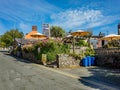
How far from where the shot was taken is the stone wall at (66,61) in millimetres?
22395

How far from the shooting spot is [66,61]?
74.2ft

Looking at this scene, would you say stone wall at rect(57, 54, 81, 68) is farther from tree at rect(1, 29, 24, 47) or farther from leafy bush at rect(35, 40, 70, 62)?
tree at rect(1, 29, 24, 47)

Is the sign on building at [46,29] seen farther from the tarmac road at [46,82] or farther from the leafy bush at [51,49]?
the tarmac road at [46,82]

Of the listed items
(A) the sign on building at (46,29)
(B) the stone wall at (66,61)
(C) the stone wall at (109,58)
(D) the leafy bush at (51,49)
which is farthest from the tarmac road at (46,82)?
(A) the sign on building at (46,29)

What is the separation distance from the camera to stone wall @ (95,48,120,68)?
2147 cm

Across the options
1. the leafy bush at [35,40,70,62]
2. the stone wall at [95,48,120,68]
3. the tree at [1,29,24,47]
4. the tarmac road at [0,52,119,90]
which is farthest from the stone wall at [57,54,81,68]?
A: the tree at [1,29,24,47]

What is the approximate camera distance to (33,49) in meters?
30.9

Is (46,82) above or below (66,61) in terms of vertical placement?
below

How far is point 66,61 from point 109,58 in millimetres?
4614

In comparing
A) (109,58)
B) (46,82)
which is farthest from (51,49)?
(46,82)

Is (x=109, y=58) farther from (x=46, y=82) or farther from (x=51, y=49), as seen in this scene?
(x=46, y=82)

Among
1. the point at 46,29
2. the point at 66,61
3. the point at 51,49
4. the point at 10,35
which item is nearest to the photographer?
the point at 66,61

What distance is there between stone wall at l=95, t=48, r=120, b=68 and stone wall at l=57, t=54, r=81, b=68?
2.49 meters

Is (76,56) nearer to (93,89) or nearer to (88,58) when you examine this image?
(88,58)
